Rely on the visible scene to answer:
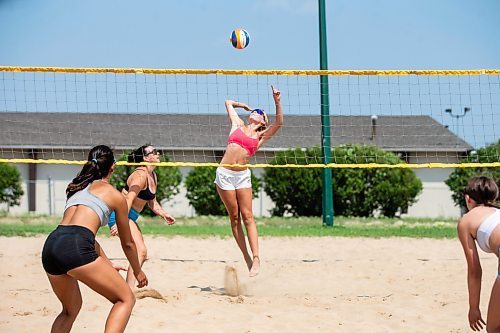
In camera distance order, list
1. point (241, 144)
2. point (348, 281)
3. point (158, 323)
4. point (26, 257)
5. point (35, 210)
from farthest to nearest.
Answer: point (35, 210), point (26, 257), point (348, 281), point (241, 144), point (158, 323)

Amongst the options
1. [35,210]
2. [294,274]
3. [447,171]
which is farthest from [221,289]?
[447,171]

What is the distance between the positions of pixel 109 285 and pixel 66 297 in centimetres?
42

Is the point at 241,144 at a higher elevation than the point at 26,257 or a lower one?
higher

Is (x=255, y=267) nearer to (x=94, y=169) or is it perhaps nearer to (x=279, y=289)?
(x=279, y=289)

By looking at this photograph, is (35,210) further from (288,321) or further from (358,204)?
(288,321)

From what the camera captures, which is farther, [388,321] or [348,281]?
[348,281]

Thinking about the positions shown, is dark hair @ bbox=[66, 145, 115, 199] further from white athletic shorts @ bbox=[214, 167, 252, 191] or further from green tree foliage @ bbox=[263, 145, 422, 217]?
green tree foliage @ bbox=[263, 145, 422, 217]

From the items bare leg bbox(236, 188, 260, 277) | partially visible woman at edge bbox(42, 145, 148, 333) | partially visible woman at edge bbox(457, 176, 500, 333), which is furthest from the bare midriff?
partially visible woman at edge bbox(457, 176, 500, 333)

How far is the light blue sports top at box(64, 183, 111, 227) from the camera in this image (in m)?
4.17

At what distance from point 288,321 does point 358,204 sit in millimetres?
14609

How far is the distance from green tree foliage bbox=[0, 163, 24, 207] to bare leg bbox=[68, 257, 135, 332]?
2040 centimetres

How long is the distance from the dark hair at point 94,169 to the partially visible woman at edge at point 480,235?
78.5 inches

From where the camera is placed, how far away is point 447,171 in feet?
90.9

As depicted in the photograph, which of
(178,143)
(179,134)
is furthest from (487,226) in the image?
(179,134)
